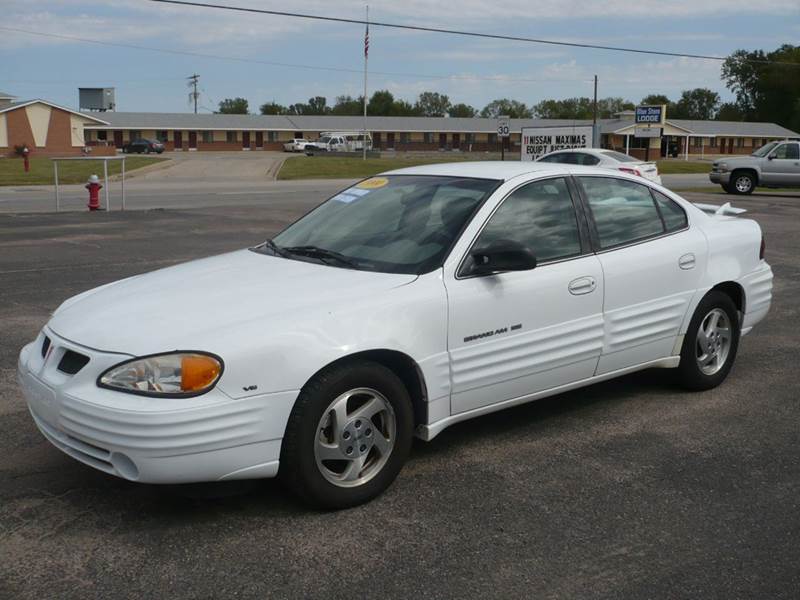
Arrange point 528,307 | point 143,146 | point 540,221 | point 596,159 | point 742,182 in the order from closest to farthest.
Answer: point 528,307, point 540,221, point 596,159, point 742,182, point 143,146

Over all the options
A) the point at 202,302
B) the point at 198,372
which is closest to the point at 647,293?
the point at 202,302

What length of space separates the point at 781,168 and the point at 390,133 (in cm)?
7337

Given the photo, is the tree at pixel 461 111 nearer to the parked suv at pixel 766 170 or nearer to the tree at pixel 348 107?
the tree at pixel 348 107

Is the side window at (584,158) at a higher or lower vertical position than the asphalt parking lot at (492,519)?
higher

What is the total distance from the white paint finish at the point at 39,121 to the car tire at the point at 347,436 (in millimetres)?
70546

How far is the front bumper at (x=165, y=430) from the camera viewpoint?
11.8 ft

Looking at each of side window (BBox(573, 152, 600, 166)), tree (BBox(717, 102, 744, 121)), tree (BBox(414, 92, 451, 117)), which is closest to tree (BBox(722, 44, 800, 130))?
tree (BBox(717, 102, 744, 121))

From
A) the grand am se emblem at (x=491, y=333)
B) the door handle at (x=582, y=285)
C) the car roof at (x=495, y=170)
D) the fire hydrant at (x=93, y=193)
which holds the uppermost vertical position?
the car roof at (x=495, y=170)

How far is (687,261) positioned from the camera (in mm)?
5703

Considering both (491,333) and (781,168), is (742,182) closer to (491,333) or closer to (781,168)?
(781,168)

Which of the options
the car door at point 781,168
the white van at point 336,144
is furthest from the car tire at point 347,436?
the white van at point 336,144

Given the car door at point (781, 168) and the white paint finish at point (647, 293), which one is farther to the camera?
the car door at point (781, 168)

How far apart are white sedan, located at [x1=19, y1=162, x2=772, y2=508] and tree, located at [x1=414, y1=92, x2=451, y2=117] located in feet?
476

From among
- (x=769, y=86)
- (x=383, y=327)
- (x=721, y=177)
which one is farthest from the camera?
(x=769, y=86)
